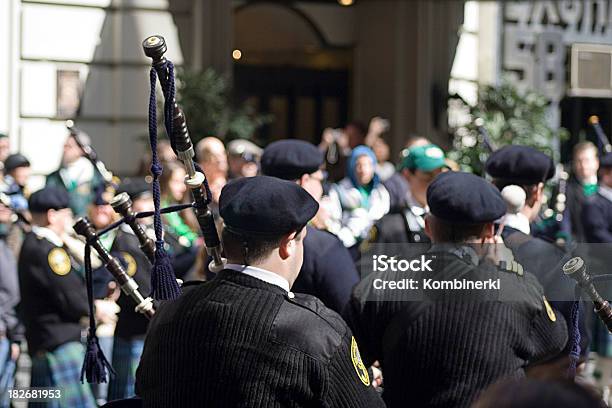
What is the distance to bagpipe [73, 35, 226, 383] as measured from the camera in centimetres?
359

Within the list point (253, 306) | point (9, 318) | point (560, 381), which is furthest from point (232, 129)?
point (560, 381)

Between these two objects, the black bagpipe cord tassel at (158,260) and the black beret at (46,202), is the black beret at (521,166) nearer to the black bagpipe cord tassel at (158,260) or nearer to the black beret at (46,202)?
the black bagpipe cord tassel at (158,260)

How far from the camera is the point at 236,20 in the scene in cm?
1388

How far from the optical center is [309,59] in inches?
573

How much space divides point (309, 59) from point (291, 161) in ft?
30.2

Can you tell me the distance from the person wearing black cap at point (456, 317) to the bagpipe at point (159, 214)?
24.5 inches

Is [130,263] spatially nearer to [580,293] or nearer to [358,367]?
[580,293]

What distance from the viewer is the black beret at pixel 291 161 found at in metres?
5.50

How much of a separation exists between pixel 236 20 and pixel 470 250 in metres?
10.2

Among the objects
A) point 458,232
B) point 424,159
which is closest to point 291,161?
point 424,159

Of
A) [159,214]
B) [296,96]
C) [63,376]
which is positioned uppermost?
[296,96]

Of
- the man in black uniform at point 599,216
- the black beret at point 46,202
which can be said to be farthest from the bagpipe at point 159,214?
the man in black uniform at point 599,216

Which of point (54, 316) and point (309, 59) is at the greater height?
point (309, 59)

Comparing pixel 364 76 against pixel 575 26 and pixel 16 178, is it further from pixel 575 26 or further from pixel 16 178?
pixel 16 178
